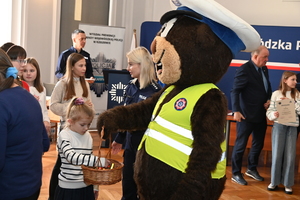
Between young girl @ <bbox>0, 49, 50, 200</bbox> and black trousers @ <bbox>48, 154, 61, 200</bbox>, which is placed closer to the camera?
young girl @ <bbox>0, 49, 50, 200</bbox>

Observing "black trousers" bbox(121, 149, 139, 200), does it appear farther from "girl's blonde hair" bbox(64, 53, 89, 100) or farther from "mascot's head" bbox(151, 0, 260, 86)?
"mascot's head" bbox(151, 0, 260, 86)

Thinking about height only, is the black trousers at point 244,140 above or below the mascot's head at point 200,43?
below

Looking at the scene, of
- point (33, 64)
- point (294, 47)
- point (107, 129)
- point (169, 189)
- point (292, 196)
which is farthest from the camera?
point (294, 47)

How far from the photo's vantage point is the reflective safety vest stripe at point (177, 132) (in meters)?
2.23

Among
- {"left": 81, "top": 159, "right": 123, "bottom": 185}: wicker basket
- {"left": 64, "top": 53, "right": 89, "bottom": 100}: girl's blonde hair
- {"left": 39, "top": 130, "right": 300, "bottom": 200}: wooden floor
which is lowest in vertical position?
{"left": 39, "top": 130, "right": 300, "bottom": 200}: wooden floor

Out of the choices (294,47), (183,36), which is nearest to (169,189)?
(183,36)

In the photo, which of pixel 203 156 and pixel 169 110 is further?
pixel 169 110

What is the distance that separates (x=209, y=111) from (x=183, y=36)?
0.45 m

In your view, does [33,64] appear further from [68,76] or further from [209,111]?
[209,111]

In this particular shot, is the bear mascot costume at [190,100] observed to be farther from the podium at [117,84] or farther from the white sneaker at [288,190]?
the podium at [117,84]

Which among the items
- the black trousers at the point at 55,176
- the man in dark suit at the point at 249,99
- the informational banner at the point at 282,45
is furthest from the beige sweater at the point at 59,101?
the informational banner at the point at 282,45

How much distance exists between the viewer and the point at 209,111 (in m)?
2.16

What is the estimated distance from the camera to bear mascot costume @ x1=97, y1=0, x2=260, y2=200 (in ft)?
7.09

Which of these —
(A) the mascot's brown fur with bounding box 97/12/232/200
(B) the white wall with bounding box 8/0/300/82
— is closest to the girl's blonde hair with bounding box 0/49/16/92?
(A) the mascot's brown fur with bounding box 97/12/232/200
